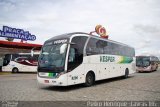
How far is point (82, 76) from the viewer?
12.2 metres

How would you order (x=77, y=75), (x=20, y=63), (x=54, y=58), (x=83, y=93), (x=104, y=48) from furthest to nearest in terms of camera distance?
(x=20, y=63) → (x=104, y=48) → (x=77, y=75) → (x=54, y=58) → (x=83, y=93)

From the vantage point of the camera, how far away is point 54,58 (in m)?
11.2

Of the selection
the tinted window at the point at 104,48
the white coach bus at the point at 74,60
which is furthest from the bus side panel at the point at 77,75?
the tinted window at the point at 104,48

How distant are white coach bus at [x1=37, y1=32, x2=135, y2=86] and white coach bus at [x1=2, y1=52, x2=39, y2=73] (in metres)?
17.2

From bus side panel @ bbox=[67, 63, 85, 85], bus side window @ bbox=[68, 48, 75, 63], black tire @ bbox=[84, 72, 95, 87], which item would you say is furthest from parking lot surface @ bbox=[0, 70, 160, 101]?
bus side window @ bbox=[68, 48, 75, 63]

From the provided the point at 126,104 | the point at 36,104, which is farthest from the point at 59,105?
the point at 126,104

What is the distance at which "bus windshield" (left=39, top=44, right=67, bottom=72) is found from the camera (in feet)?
35.6

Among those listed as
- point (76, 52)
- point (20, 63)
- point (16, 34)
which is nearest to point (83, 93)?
point (76, 52)

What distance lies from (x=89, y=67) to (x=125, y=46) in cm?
781

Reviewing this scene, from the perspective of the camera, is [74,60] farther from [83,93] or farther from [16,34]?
[16,34]

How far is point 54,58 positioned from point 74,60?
1154 millimetres

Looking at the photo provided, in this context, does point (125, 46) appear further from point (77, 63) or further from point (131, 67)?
point (77, 63)

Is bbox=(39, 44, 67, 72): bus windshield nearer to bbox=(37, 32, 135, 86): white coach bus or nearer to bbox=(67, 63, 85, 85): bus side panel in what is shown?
bbox=(37, 32, 135, 86): white coach bus

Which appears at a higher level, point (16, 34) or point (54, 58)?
point (16, 34)
